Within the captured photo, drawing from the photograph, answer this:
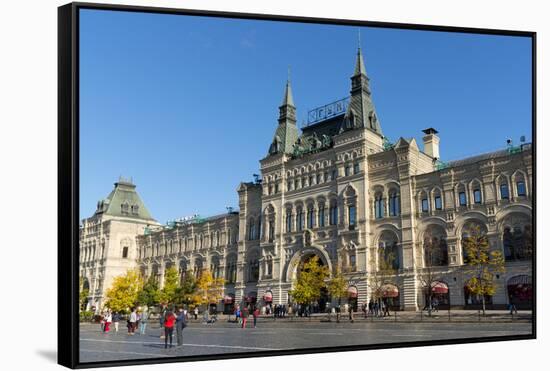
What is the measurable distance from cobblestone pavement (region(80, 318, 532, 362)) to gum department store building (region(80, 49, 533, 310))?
3.08 meters

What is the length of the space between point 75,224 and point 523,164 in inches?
718

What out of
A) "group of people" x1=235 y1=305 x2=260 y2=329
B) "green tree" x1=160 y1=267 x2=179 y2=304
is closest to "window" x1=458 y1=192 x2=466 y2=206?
"group of people" x1=235 y1=305 x2=260 y2=329

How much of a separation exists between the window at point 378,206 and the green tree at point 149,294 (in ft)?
43.9

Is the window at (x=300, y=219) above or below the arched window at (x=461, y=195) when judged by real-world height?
below

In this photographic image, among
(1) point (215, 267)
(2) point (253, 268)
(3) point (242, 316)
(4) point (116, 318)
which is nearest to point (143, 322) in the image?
(4) point (116, 318)

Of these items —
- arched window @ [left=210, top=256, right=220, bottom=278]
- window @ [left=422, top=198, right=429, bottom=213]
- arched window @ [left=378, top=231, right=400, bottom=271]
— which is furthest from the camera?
window @ [left=422, top=198, right=429, bottom=213]

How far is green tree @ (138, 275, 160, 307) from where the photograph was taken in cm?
2011

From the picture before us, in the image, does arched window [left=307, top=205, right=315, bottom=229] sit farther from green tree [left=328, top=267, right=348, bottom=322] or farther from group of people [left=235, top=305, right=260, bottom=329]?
group of people [left=235, top=305, right=260, bottom=329]

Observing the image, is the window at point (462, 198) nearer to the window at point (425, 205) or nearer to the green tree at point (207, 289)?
the window at point (425, 205)

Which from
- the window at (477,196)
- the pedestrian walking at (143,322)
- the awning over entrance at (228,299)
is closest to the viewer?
the pedestrian walking at (143,322)

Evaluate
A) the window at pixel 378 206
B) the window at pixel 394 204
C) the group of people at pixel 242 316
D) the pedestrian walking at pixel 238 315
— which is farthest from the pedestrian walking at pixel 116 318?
the window at pixel 378 206

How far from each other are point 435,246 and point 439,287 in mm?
2351

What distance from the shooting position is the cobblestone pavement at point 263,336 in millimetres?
14125

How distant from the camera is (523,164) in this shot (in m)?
24.4
